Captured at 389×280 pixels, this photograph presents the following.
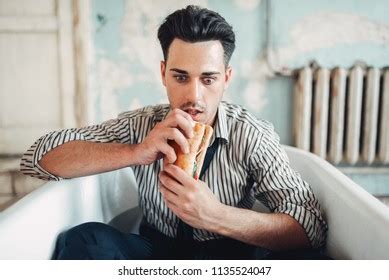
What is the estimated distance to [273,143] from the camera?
36.6 inches

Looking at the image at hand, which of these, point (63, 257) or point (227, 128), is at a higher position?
point (227, 128)

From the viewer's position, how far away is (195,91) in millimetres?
887

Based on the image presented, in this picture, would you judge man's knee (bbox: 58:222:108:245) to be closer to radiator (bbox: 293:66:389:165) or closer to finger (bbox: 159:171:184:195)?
finger (bbox: 159:171:184:195)

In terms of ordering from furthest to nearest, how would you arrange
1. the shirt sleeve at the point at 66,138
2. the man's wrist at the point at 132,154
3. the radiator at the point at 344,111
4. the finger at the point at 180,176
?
the radiator at the point at 344,111
the shirt sleeve at the point at 66,138
the man's wrist at the point at 132,154
the finger at the point at 180,176

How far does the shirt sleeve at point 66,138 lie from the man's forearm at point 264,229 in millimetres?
363

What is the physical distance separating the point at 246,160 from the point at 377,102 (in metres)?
1.20

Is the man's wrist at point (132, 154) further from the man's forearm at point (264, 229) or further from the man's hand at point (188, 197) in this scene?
the man's forearm at point (264, 229)

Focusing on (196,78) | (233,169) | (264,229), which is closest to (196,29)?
(196,78)

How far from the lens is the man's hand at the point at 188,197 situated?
732 millimetres

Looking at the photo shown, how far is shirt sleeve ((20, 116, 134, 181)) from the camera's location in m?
0.94

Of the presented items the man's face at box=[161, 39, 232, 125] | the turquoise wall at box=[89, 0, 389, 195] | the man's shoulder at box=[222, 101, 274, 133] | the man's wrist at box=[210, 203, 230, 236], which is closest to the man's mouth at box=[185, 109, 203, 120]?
the man's face at box=[161, 39, 232, 125]

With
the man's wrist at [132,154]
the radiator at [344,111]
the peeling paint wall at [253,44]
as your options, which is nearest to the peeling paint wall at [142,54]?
the peeling paint wall at [253,44]
